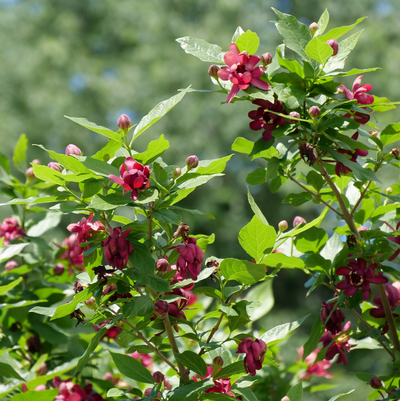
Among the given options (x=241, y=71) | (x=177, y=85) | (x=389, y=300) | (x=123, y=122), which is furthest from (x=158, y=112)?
(x=177, y=85)

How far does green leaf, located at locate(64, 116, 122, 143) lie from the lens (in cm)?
71

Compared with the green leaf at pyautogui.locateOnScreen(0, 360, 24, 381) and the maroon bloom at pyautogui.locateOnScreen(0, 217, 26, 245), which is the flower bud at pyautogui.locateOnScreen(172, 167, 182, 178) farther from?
the maroon bloom at pyautogui.locateOnScreen(0, 217, 26, 245)

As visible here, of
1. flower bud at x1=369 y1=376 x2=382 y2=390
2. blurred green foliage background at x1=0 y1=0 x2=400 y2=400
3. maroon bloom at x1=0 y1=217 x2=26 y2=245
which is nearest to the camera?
flower bud at x1=369 y1=376 x2=382 y2=390

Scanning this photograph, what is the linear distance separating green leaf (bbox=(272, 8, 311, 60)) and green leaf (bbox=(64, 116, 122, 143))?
0.33 m

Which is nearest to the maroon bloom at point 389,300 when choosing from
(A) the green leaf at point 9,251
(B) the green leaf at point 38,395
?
(B) the green leaf at point 38,395

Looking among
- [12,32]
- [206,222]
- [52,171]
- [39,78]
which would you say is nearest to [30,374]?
[52,171]

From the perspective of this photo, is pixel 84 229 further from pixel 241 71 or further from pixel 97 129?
pixel 241 71

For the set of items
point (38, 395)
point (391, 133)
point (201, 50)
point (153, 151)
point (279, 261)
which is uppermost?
point (201, 50)

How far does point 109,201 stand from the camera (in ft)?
2.34

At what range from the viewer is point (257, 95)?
81 centimetres

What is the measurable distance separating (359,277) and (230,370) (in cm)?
29

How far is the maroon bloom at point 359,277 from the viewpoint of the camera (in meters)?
0.89

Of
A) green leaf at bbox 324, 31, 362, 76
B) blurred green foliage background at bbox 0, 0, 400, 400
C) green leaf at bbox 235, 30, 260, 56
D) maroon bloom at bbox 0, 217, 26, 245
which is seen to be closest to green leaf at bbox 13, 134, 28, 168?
maroon bloom at bbox 0, 217, 26, 245

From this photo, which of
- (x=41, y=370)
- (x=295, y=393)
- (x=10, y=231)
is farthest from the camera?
(x=10, y=231)
